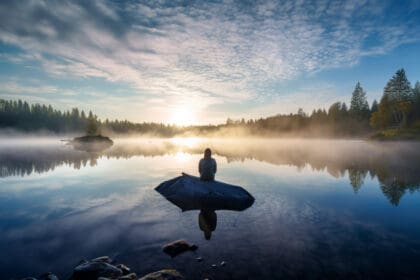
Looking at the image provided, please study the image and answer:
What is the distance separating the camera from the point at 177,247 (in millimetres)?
8383

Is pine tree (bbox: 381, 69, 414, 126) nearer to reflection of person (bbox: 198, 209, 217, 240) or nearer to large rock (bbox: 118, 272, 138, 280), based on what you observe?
reflection of person (bbox: 198, 209, 217, 240)

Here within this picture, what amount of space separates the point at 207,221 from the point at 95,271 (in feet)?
19.5

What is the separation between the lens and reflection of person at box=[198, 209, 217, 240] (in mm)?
10203

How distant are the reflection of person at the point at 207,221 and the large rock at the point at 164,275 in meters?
3.02

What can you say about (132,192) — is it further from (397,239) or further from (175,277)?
(397,239)

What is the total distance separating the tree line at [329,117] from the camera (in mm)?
81625

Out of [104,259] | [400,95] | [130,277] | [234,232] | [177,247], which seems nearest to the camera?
[130,277]

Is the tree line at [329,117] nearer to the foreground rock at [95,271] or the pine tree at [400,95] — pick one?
the pine tree at [400,95]

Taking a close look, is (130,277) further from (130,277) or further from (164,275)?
(164,275)

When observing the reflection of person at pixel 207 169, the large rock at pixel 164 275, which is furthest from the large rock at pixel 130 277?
the reflection of person at pixel 207 169

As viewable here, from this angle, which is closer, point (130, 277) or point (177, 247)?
point (130, 277)

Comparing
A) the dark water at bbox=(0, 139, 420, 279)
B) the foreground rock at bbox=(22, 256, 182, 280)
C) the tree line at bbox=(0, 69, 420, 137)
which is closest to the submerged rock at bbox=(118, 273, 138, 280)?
the foreground rock at bbox=(22, 256, 182, 280)

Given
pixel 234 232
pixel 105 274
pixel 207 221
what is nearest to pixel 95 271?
pixel 105 274

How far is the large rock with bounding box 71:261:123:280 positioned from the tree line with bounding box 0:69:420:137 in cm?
10106
